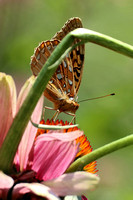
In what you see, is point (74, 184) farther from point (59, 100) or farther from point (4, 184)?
point (59, 100)

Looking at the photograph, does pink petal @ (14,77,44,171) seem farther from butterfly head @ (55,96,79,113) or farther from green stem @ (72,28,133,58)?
butterfly head @ (55,96,79,113)

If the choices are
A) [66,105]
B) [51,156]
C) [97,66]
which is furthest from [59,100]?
[97,66]

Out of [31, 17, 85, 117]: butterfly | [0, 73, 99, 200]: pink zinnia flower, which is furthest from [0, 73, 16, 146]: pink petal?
[31, 17, 85, 117]: butterfly

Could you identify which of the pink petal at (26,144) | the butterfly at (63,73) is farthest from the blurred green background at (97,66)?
the pink petal at (26,144)

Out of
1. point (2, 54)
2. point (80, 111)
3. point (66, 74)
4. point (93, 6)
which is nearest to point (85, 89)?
point (80, 111)

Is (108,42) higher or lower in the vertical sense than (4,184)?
higher

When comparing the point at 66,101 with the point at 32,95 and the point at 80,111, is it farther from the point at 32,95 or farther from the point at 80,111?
the point at 80,111
